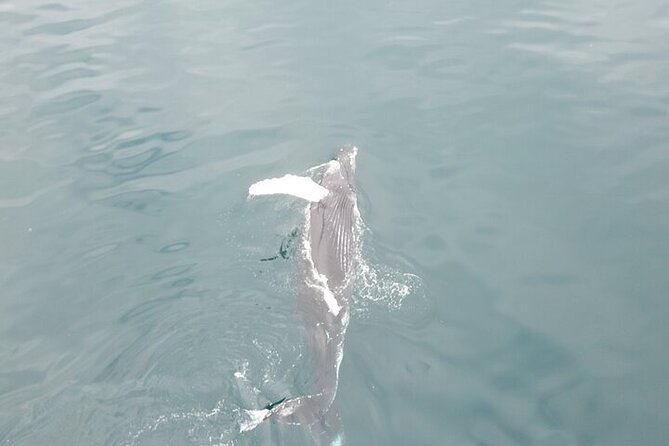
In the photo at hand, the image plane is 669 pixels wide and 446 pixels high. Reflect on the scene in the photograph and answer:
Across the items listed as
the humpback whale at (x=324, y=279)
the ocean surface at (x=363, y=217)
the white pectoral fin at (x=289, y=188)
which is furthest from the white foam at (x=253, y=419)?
the white pectoral fin at (x=289, y=188)

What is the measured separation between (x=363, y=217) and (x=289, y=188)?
1.52m

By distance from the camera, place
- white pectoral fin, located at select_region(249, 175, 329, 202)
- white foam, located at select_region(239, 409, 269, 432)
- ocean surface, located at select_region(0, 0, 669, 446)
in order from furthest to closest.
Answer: white pectoral fin, located at select_region(249, 175, 329, 202), ocean surface, located at select_region(0, 0, 669, 446), white foam, located at select_region(239, 409, 269, 432)

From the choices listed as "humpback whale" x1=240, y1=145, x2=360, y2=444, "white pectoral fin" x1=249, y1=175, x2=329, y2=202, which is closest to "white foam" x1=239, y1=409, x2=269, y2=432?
"humpback whale" x1=240, y1=145, x2=360, y2=444

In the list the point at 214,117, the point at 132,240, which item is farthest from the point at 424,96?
the point at 132,240

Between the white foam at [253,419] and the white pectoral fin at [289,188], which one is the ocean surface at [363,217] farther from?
the white pectoral fin at [289,188]

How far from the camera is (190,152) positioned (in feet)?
45.5

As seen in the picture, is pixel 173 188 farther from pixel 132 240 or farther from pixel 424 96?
pixel 424 96

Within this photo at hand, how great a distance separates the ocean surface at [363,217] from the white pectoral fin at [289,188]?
66 cm

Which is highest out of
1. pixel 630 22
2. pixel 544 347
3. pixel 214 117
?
pixel 630 22

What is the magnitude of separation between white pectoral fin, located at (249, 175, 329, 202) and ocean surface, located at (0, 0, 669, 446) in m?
0.66

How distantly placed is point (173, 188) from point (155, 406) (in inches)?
219

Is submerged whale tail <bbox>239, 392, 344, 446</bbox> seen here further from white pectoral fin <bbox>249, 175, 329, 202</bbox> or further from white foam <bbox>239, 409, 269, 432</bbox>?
white pectoral fin <bbox>249, 175, 329, 202</bbox>

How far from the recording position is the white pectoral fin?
11484 mm

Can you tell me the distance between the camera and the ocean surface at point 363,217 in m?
8.57
